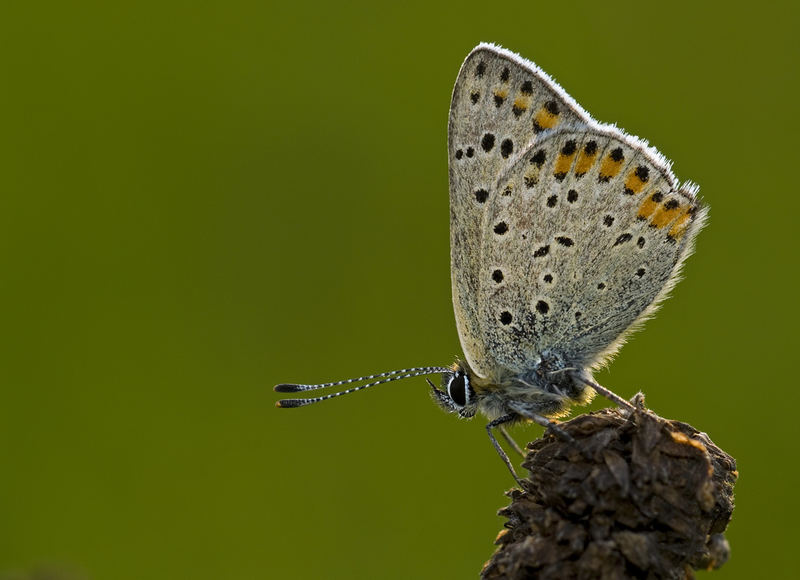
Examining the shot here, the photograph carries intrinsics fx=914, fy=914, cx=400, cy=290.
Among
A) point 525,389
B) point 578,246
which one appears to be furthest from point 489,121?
point 525,389

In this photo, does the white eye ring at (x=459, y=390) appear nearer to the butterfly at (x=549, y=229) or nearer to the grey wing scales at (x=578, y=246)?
the butterfly at (x=549, y=229)

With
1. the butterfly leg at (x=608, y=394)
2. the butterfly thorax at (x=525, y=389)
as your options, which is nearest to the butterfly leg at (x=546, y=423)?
the butterfly thorax at (x=525, y=389)

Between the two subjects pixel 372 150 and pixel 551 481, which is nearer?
pixel 551 481

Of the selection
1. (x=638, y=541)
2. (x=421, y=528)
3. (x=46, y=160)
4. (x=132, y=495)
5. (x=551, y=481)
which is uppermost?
(x=46, y=160)

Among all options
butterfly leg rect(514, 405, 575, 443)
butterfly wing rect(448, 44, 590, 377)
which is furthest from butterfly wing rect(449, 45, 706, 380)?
butterfly leg rect(514, 405, 575, 443)

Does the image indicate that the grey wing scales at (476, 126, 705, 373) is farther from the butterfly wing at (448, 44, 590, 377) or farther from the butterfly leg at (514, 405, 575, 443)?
the butterfly leg at (514, 405, 575, 443)

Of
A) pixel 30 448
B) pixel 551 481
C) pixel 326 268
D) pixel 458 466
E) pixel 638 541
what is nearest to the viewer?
pixel 638 541

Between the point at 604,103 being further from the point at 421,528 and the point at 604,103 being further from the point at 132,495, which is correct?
the point at 132,495

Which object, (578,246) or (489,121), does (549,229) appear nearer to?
(578,246)

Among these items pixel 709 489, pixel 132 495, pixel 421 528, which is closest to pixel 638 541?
pixel 709 489
